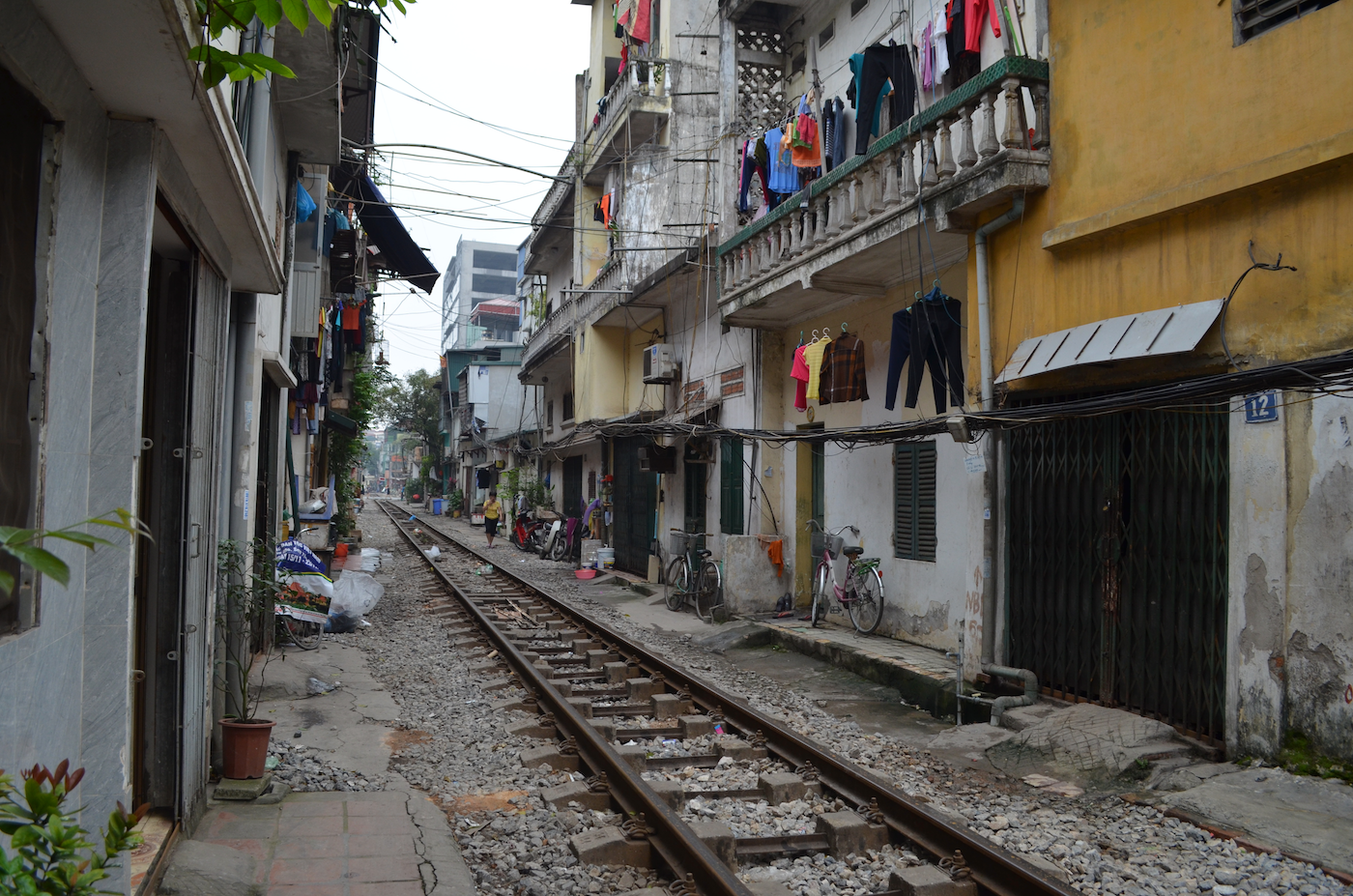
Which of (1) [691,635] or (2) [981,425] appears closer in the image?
(2) [981,425]

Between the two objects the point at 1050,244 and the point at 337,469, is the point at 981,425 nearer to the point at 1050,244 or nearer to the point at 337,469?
the point at 1050,244

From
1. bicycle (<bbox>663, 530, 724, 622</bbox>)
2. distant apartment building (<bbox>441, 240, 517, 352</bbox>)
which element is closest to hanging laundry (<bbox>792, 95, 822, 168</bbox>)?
bicycle (<bbox>663, 530, 724, 622</bbox>)

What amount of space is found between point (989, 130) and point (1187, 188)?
1.95 m

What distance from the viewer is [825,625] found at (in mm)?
12633

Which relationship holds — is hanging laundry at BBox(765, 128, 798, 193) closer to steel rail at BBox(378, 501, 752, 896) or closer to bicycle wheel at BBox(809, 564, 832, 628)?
bicycle wheel at BBox(809, 564, 832, 628)

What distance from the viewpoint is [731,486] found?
15945 mm

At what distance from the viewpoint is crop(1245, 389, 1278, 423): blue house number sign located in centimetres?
620

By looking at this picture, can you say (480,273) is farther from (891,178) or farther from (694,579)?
(891,178)

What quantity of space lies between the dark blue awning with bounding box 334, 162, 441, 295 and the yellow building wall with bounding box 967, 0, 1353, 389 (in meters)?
10.5

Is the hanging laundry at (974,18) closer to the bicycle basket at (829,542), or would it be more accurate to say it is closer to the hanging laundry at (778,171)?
the hanging laundry at (778,171)

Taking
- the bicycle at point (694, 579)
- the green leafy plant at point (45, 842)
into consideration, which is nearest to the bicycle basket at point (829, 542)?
the bicycle at point (694, 579)

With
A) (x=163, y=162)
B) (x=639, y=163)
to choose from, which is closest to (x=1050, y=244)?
(x=163, y=162)

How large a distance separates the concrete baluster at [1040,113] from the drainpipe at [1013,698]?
450cm

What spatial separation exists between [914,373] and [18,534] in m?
9.49
